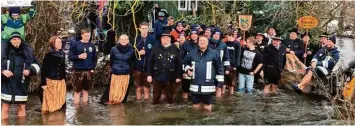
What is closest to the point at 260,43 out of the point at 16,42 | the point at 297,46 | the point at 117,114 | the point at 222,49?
the point at 297,46

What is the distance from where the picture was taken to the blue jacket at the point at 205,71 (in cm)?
955

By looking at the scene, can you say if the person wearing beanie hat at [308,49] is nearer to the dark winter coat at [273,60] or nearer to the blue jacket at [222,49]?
the dark winter coat at [273,60]

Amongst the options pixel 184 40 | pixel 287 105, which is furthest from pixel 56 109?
pixel 287 105

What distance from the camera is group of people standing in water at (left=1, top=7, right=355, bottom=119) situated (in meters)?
8.95

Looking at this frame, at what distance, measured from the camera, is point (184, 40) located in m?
11.2

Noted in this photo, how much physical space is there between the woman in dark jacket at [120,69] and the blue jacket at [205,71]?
1.38m

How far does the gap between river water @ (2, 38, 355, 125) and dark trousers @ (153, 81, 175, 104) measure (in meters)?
0.15

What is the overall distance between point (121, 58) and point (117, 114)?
1148mm

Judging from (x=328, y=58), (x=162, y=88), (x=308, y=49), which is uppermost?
(x=308, y=49)

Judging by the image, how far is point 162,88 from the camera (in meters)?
10.6

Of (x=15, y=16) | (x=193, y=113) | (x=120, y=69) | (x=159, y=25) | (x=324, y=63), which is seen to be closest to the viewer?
(x=193, y=113)

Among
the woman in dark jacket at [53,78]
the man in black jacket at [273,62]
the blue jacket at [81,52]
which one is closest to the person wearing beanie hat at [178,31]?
the man in black jacket at [273,62]

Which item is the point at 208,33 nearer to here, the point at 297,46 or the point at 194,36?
the point at 194,36

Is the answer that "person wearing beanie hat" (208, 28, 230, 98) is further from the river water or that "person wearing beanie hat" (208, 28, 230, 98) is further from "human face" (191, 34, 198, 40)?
the river water
